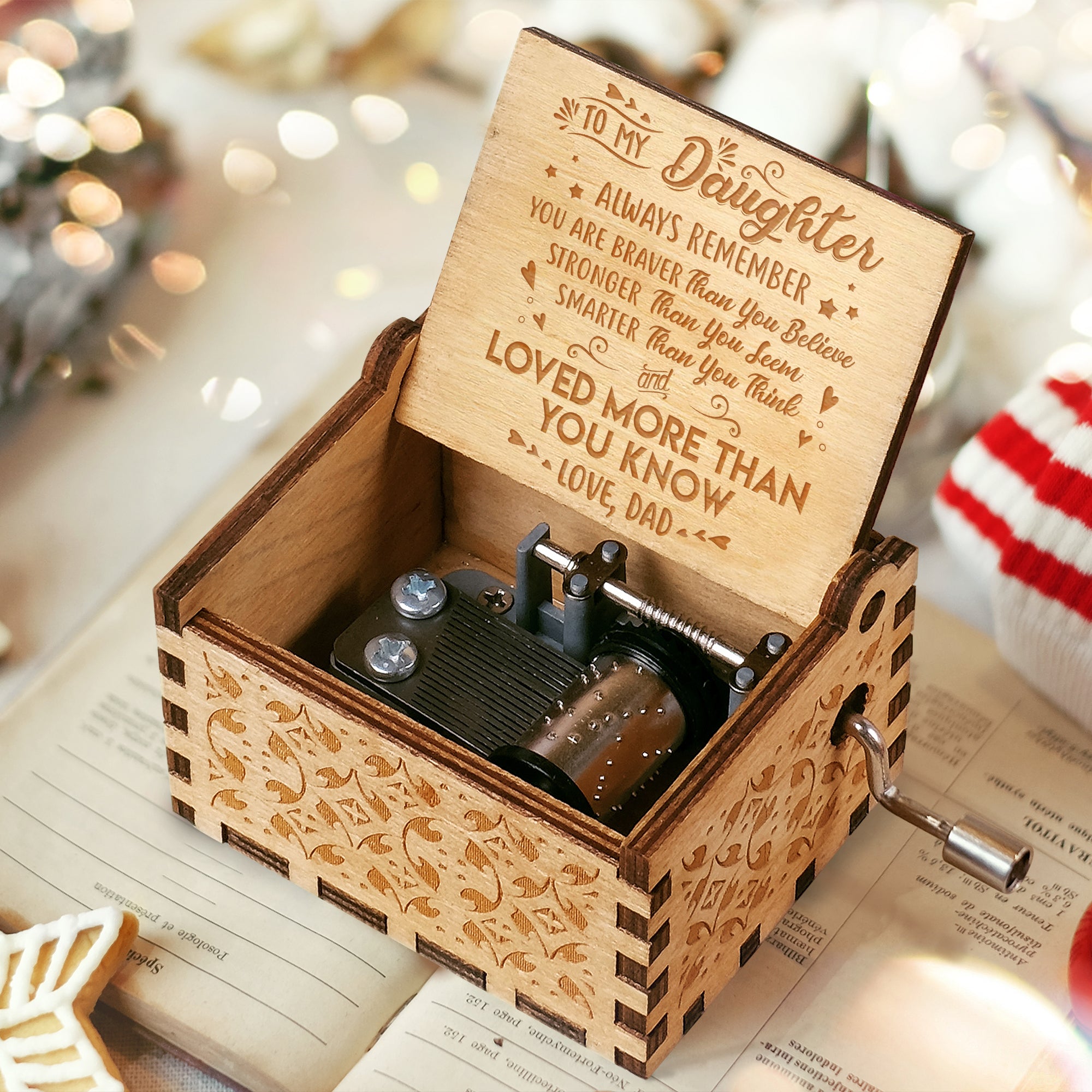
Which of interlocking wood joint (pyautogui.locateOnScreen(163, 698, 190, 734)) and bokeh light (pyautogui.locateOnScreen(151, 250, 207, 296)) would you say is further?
bokeh light (pyautogui.locateOnScreen(151, 250, 207, 296))

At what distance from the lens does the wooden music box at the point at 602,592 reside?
0.77 meters

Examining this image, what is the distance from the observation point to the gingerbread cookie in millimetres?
793

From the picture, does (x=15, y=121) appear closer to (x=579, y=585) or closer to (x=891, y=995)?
(x=579, y=585)

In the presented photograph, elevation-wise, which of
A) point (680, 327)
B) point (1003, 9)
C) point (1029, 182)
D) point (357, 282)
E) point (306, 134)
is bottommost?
point (680, 327)

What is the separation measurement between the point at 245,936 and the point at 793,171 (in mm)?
436

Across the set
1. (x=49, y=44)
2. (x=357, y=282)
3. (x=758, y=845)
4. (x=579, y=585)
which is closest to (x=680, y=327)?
(x=579, y=585)

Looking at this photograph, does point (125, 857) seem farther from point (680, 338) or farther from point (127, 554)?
point (680, 338)

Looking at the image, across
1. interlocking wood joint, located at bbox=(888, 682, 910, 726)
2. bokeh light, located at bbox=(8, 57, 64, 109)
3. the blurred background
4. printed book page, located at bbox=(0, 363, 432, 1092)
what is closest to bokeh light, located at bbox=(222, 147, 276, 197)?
the blurred background

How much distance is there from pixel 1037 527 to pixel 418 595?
1.07 feet

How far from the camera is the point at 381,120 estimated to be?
53.3 inches

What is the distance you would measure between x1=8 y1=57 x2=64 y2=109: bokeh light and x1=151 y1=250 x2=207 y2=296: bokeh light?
0.48 ft

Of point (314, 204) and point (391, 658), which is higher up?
point (314, 204)

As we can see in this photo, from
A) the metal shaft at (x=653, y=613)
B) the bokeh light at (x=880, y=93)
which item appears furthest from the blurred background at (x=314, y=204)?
the metal shaft at (x=653, y=613)

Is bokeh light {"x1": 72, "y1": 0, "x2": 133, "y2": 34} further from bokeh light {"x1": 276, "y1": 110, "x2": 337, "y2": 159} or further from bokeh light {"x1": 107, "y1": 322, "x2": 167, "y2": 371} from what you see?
bokeh light {"x1": 107, "y1": 322, "x2": 167, "y2": 371}
